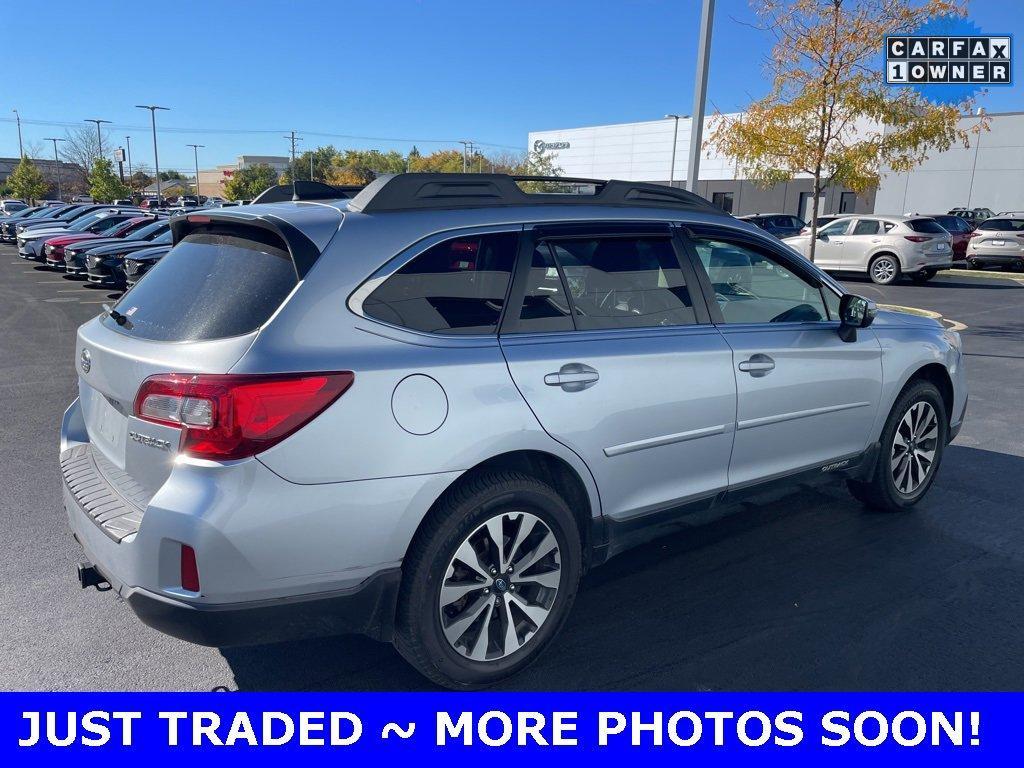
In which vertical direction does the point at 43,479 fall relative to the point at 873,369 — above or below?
below

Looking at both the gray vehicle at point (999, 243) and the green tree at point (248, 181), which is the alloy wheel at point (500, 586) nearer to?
the gray vehicle at point (999, 243)

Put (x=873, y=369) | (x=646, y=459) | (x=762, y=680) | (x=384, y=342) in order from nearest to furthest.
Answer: (x=384, y=342)
(x=762, y=680)
(x=646, y=459)
(x=873, y=369)

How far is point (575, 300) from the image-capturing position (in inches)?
130

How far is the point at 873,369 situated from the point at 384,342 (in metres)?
2.96

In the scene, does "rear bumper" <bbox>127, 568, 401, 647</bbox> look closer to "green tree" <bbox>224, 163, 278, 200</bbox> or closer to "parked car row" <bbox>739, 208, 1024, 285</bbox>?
"parked car row" <bbox>739, 208, 1024, 285</bbox>

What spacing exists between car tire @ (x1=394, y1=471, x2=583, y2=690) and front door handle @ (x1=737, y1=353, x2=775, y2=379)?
115 centimetres

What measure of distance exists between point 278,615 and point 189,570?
322 millimetres

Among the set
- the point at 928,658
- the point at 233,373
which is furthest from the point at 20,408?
the point at 928,658

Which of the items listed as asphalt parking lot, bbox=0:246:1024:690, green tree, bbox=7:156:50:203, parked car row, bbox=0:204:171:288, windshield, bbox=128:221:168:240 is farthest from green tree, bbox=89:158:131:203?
asphalt parking lot, bbox=0:246:1024:690

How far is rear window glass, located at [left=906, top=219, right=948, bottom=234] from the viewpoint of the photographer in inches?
773

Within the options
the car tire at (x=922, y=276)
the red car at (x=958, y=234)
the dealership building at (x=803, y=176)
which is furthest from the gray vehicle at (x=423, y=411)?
the dealership building at (x=803, y=176)

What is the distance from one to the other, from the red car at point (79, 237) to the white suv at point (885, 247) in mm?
16114

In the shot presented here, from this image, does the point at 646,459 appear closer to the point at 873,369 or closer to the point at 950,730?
the point at 950,730

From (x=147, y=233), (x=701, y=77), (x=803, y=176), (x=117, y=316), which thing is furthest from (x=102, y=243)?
(x=803, y=176)
